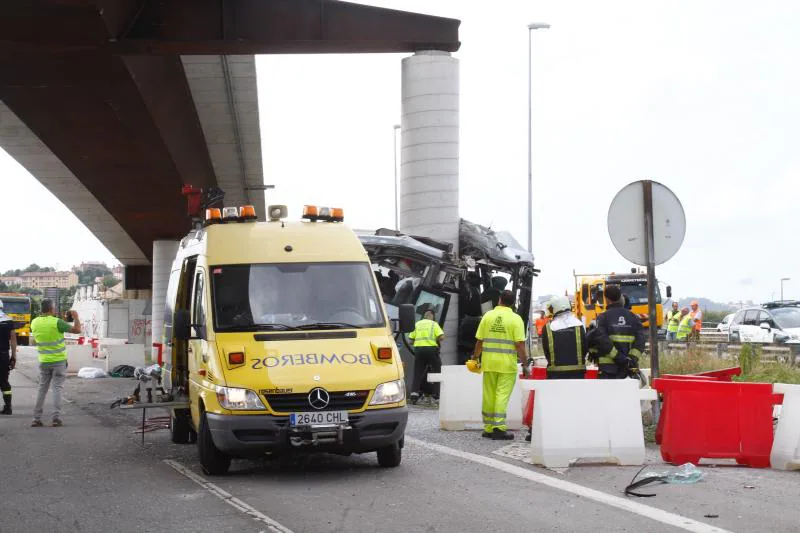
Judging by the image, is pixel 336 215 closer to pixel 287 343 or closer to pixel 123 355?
pixel 287 343

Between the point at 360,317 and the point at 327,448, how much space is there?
1433mm

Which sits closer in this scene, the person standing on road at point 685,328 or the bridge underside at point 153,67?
the bridge underside at point 153,67

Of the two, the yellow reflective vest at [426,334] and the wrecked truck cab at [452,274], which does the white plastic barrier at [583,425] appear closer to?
the yellow reflective vest at [426,334]

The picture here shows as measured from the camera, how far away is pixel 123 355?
3309 cm

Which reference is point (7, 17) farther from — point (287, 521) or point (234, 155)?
point (234, 155)

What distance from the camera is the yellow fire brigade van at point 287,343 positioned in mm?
10078

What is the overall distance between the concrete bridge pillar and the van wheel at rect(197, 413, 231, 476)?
15309 millimetres

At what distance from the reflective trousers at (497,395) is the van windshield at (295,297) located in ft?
8.39

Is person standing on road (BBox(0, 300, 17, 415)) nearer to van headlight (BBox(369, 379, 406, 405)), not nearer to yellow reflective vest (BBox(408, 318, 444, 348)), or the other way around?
yellow reflective vest (BBox(408, 318, 444, 348))

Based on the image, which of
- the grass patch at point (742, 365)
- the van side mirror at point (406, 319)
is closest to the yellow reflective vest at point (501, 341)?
the van side mirror at point (406, 319)

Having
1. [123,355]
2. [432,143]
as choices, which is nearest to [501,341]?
[432,143]

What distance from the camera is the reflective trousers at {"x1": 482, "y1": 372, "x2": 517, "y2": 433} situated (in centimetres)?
1328

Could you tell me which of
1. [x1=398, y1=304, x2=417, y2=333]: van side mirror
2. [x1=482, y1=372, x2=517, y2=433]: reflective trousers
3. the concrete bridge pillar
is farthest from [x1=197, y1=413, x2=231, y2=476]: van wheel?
the concrete bridge pillar

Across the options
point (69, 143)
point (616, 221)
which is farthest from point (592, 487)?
point (69, 143)
